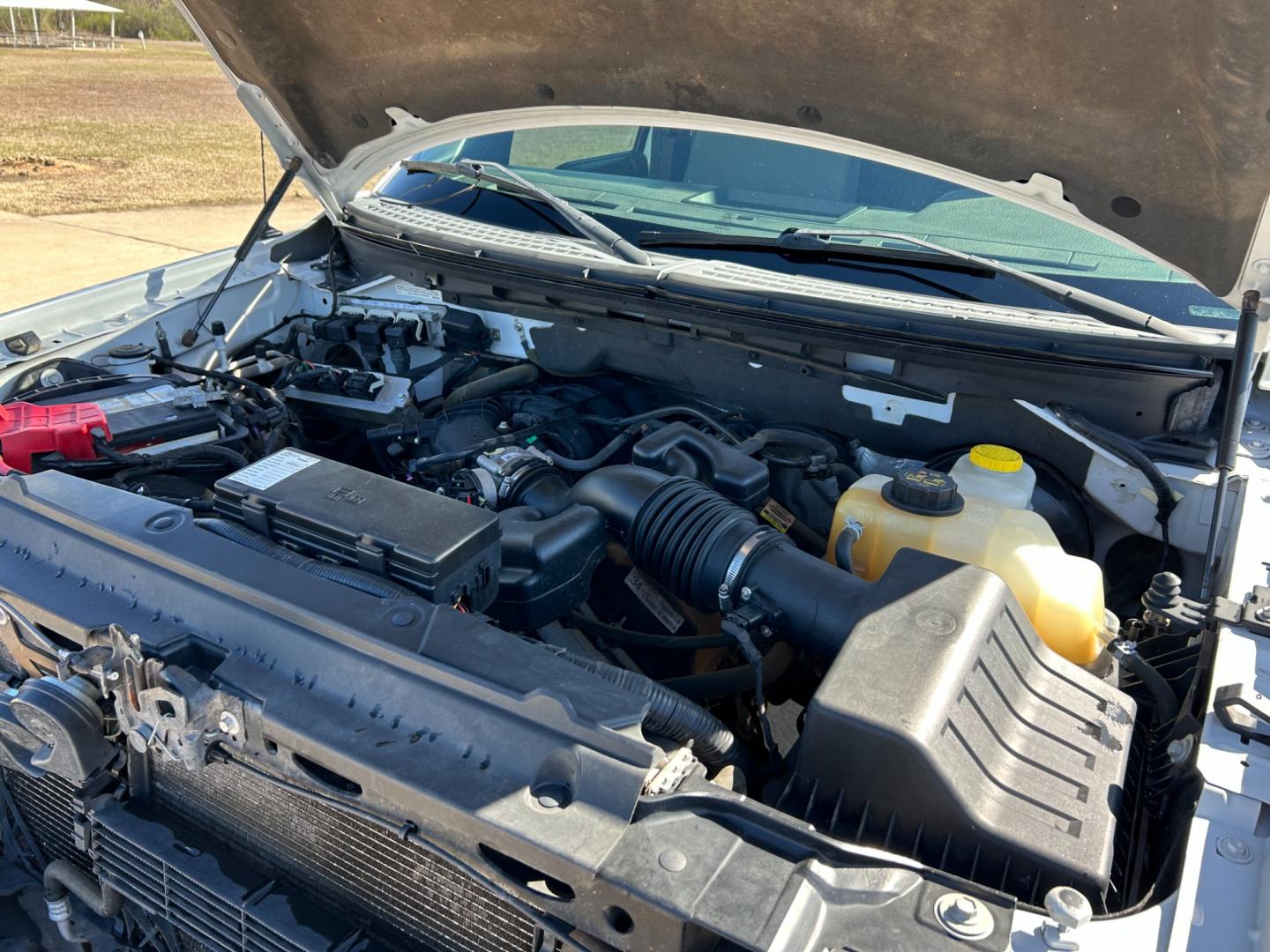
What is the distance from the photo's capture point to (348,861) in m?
1.35

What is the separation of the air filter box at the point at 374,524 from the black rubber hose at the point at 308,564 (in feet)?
0.05

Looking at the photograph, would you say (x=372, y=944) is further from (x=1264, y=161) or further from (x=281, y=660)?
(x=1264, y=161)

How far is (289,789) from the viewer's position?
4.25 ft

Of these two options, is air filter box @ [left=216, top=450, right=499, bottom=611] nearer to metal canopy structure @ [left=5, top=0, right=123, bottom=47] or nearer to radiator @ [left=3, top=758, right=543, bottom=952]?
radiator @ [left=3, top=758, right=543, bottom=952]

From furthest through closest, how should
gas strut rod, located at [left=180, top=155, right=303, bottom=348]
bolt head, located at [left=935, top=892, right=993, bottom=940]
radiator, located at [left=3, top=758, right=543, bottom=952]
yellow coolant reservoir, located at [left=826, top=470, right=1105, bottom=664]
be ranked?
gas strut rod, located at [left=180, top=155, right=303, bottom=348], yellow coolant reservoir, located at [left=826, top=470, right=1105, bottom=664], radiator, located at [left=3, top=758, right=543, bottom=952], bolt head, located at [left=935, top=892, right=993, bottom=940]

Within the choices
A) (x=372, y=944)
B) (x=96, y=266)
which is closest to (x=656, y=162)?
(x=372, y=944)

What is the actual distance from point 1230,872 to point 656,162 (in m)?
1.95

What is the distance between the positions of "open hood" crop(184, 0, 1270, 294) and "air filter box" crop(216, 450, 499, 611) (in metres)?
0.92

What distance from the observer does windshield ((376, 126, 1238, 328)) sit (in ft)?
6.51

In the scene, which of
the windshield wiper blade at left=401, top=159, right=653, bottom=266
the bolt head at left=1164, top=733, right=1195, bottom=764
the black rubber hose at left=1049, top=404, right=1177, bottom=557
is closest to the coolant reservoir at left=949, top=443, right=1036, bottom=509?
the black rubber hose at left=1049, top=404, right=1177, bottom=557

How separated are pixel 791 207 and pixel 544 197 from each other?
0.61 meters

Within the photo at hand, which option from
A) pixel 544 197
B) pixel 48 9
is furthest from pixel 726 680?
pixel 48 9

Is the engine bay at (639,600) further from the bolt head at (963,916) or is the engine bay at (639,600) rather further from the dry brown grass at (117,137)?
the dry brown grass at (117,137)

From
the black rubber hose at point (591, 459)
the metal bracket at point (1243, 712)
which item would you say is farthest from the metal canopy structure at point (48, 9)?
the metal bracket at point (1243, 712)
